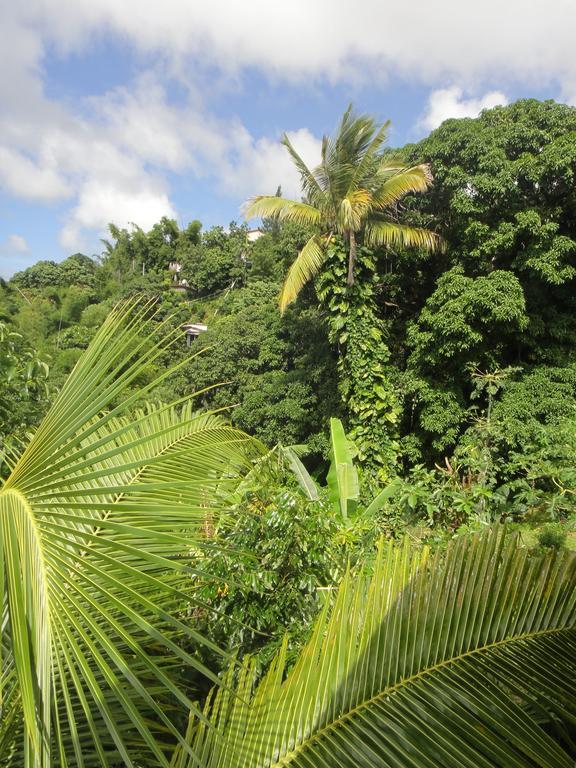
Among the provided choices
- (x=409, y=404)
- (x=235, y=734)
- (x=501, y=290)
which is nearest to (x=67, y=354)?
(x=409, y=404)

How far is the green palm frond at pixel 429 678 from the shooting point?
1.09m

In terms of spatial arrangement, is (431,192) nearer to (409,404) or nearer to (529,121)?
(529,121)

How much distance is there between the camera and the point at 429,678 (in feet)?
4.03

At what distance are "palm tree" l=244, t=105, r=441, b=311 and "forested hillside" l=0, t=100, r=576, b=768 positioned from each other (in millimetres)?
40

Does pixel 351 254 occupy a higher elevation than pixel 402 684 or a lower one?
higher

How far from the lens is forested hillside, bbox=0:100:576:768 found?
1160mm

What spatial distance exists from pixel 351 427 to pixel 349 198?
14.1 feet

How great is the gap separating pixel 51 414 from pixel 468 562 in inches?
46.2

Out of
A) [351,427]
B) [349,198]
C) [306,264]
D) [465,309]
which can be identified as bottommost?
[351,427]

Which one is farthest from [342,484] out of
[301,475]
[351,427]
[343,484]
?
[351,427]

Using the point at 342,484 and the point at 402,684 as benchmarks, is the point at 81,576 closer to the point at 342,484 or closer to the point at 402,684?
the point at 402,684

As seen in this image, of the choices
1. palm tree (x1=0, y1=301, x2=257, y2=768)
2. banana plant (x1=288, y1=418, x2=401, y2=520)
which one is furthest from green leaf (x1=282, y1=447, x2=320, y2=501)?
palm tree (x1=0, y1=301, x2=257, y2=768)

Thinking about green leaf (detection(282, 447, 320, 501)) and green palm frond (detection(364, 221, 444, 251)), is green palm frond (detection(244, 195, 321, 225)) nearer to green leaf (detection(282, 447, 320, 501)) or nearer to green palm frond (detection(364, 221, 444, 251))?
green palm frond (detection(364, 221, 444, 251))

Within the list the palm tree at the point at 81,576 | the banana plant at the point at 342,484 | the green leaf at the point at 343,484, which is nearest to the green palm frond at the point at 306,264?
the banana plant at the point at 342,484
